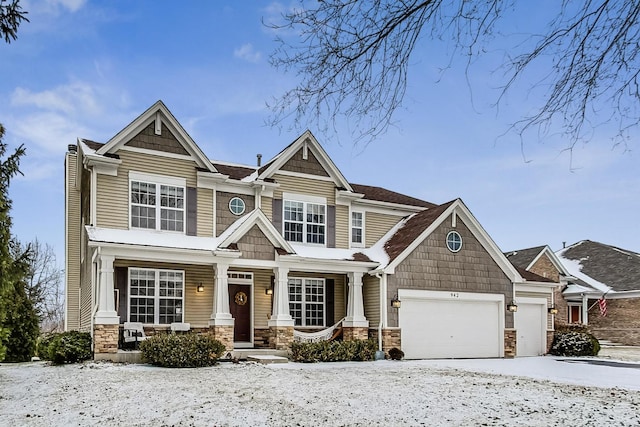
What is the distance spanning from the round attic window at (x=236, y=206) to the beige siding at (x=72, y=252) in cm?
622

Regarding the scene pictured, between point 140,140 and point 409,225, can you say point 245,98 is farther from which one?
point 409,225

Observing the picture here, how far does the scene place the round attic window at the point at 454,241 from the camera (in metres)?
21.3

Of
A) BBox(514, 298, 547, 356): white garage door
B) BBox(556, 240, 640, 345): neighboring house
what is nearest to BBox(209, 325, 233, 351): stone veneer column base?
BBox(514, 298, 547, 356): white garage door

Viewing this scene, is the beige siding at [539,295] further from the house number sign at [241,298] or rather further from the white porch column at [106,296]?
the white porch column at [106,296]

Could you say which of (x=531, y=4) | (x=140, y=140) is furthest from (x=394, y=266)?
(x=531, y=4)

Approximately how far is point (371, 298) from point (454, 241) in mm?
3596

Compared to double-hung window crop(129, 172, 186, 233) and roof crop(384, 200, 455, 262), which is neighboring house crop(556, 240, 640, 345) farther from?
double-hung window crop(129, 172, 186, 233)

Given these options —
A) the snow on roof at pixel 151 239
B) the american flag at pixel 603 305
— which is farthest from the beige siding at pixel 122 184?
the american flag at pixel 603 305

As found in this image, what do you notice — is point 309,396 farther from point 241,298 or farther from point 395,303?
point 241,298

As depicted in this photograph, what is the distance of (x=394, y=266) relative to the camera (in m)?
20.3

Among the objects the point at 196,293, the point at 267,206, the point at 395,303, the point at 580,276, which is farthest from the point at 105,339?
the point at 580,276

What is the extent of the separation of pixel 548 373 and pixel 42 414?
1213 centimetres

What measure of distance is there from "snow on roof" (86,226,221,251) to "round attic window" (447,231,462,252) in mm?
7992

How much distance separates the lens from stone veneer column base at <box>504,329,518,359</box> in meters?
21.9
